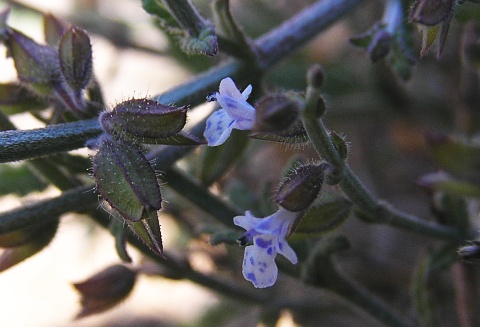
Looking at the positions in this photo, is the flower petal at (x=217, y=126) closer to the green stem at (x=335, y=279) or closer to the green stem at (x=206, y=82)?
the green stem at (x=206, y=82)

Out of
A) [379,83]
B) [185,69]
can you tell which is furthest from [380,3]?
[185,69]

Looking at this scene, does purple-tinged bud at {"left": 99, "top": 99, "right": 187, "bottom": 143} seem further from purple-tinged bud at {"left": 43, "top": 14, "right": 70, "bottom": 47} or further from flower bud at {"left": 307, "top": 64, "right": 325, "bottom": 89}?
purple-tinged bud at {"left": 43, "top": 14, "right": 70, "bottom": 47}

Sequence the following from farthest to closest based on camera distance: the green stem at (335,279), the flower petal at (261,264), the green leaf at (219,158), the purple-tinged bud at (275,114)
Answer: the green leaf at (219,158) < the green stem at (335,279) < the flower petal at (261,264) < the purple-tinged bud at (275,114)

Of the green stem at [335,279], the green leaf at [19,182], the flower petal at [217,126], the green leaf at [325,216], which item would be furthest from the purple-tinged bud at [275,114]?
the green leaf at [19,182]

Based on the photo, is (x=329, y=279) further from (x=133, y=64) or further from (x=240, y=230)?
(x=133, y=64)

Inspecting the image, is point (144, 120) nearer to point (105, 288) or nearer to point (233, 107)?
point (233, 107)

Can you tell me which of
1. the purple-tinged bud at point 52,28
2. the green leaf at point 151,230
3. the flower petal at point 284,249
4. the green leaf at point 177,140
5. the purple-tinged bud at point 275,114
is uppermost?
the purple-tinged bud at point 52,28

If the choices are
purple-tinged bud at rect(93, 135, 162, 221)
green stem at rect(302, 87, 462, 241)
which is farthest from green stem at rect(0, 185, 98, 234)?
green stem at rect(302, 87, 462, 241)
